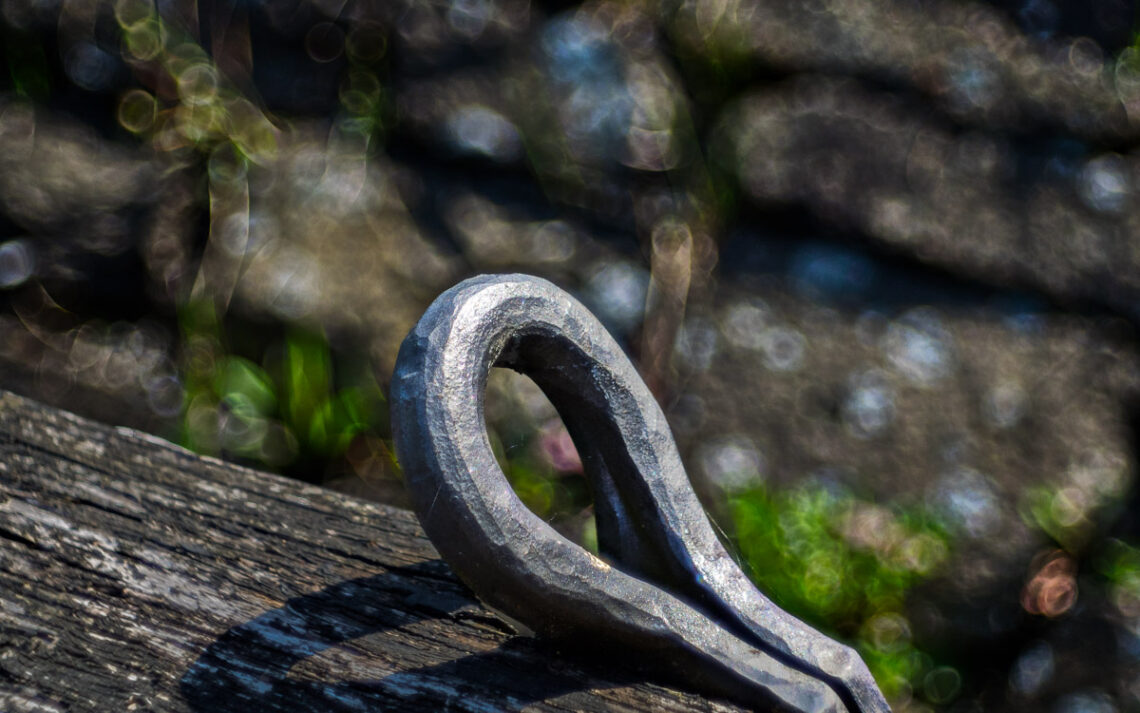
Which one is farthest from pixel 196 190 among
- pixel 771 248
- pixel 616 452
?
pixel 616 452

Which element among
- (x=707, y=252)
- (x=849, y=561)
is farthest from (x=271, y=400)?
(x=849, y=561)

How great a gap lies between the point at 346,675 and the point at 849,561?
1.76 m

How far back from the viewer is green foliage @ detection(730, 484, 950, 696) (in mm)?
2408

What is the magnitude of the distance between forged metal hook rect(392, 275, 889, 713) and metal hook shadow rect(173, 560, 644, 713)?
0.16 ft

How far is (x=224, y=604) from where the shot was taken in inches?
43.6

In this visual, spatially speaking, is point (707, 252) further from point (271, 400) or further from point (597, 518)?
point (597, 518)

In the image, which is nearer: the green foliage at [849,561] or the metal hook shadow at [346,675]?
the metal hook shadow at [346,675]

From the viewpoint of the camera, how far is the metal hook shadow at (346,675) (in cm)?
97

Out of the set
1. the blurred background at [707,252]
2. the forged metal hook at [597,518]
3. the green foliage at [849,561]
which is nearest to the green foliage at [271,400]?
the blurred background at [707,252]

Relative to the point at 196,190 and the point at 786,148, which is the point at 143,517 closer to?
the point at 196,190

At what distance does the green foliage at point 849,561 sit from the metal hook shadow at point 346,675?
1406mm

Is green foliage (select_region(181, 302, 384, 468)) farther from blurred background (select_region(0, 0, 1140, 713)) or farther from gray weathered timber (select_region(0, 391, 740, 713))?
gray weathered timber (select_region(0, 391, 740, 713))

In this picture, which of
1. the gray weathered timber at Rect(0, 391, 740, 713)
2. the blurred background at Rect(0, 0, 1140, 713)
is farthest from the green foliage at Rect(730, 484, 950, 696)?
the gray weathered timber at Rect(0, 391, 740, 713)

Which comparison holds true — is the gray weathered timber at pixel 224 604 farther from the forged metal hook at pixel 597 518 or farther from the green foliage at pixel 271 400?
the green foliage at pixel 271 400
